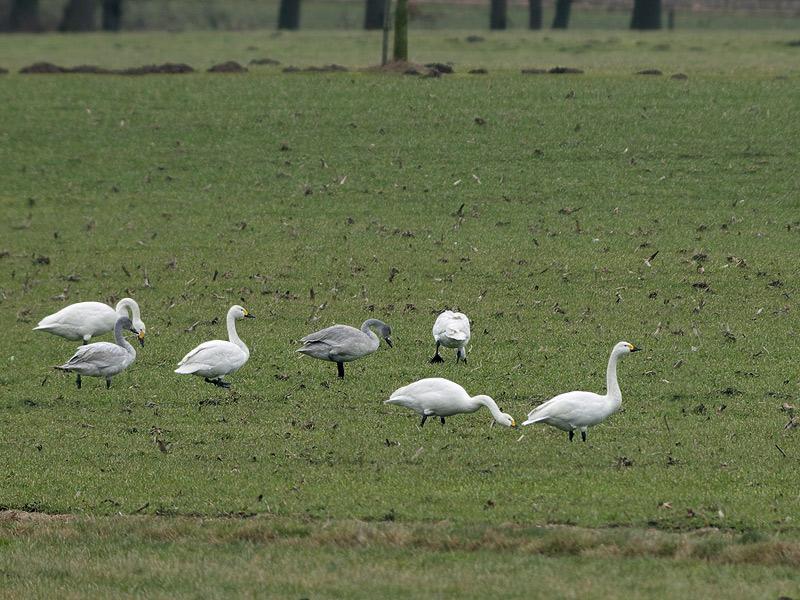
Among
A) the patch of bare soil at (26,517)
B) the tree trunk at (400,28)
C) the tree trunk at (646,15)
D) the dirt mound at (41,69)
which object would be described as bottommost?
the patch of bare soil at (26,517)

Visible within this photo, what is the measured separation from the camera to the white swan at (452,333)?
790 inches

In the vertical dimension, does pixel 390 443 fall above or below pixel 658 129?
below

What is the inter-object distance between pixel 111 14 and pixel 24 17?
559 cm

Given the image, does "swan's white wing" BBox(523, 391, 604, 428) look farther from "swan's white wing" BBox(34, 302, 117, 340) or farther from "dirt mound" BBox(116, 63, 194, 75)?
"dirt mound" BBox(116, 63, 194, 75)

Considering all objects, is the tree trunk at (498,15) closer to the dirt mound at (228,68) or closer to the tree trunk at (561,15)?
the tree trunk at (561,15)

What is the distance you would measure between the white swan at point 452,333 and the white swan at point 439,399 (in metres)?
3.30

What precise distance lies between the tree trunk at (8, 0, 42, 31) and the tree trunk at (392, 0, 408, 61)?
37942mm

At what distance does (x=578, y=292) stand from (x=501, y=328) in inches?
104

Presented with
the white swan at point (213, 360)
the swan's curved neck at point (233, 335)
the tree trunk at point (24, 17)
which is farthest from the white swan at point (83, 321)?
the tree trunk at point (24, 17)

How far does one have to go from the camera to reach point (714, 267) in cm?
2594

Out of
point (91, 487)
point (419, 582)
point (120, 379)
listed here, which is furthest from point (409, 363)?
point (419, 582)

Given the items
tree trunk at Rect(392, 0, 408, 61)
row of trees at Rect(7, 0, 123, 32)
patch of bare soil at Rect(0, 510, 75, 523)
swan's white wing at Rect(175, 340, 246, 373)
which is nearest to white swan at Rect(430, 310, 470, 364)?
swan's white wing at Rect(175, 340, 246, 373)

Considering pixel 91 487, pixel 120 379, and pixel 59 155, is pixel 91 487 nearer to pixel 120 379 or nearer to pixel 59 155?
pixel 120 379

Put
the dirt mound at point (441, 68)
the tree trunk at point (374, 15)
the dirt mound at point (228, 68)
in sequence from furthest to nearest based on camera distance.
→ 1. the tree trunk at point (374, 15)
2. the dirt mound at point (228, 68)
3. the dirt mound at point (441, 68)
